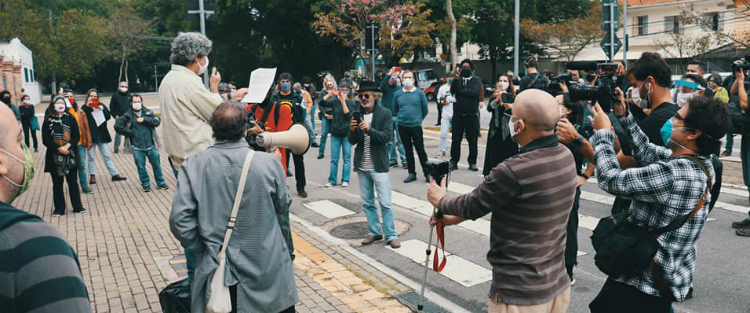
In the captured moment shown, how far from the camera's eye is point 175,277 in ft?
19.3

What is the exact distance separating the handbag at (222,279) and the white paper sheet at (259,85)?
175 centimetres

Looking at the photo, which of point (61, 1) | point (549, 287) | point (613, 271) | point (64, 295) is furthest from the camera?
point (61, 1)

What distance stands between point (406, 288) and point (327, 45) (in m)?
35.3

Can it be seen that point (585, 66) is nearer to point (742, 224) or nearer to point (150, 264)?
point (742, 224)

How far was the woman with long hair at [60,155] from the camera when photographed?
8.91 metres

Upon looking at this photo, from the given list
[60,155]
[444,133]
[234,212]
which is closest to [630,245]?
[234,212]

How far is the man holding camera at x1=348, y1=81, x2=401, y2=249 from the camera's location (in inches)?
271

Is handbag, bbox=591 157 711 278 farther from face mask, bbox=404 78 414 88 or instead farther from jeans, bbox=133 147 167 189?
jeans, bbox=133 147 167 189

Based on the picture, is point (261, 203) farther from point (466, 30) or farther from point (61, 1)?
point (61, 1)

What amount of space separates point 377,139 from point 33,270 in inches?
221

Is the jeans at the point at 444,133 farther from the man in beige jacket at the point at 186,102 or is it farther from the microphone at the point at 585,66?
the man in beige jacket at the point at 186,102

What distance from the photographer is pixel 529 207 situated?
113 inches

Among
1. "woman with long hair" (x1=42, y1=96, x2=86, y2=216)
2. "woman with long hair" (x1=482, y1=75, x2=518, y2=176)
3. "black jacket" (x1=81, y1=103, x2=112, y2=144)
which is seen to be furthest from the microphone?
"black jacket" (x1=81, y1=103, x2=112, y2=144)

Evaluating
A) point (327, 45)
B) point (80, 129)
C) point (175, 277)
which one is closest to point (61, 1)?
point (327, 45)
